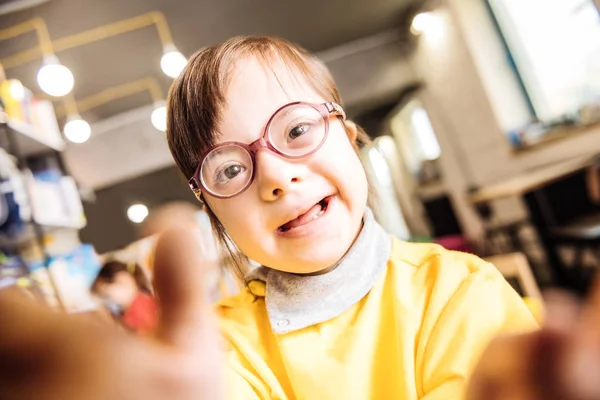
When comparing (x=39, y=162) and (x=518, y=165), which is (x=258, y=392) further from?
(x=518, y=165)

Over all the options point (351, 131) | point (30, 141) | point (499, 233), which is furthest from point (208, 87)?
point (499, 233)

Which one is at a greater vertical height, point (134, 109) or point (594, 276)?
point (134, 109)

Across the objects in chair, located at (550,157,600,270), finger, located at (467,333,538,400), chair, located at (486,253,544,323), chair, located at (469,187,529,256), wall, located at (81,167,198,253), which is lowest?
chair, located at (469,187,529,256)

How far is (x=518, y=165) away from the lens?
3.38 m

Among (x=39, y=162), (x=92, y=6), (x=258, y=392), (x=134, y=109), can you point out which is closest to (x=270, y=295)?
(x=258, y=392)

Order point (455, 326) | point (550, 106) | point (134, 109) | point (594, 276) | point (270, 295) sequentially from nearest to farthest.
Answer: point (594, 276), point (455, 326), point (270, 295), point (550, 106), point (134, 109)

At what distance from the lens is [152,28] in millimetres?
2865

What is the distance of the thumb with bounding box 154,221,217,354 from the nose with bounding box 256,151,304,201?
0.27m

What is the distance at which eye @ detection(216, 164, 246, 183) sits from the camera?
1.56 feet

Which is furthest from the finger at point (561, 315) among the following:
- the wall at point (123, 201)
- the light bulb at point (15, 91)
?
the wall at point (123, 201)

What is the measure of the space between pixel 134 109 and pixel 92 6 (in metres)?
1.85

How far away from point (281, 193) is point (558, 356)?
335 millimetres

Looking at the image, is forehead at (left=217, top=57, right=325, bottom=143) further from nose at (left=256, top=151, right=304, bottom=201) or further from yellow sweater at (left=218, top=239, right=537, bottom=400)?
yellow sweater at (left=218, top=239, right=537, bottom=400)

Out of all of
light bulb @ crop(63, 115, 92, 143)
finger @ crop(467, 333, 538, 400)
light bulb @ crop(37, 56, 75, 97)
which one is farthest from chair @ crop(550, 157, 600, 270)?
light bulb @ crop(63, 115, 92, 143)
